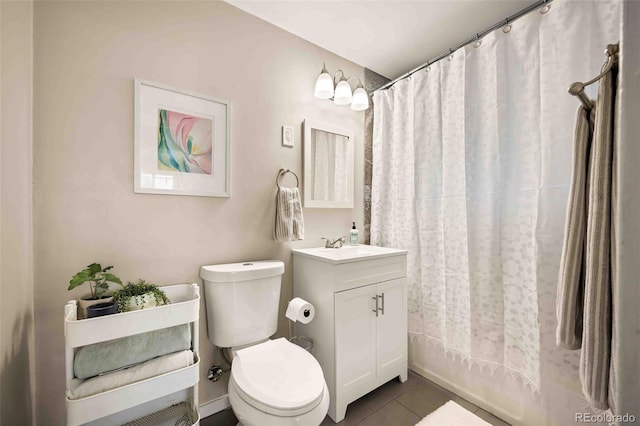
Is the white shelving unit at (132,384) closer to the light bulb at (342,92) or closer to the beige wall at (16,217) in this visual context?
the beige wall at (16,217)

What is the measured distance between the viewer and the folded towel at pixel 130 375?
0.93 m

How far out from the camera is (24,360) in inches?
41.5

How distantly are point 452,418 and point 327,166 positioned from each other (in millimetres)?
1699

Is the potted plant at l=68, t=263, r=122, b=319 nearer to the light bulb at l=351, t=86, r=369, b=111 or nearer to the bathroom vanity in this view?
the bathroom vanity

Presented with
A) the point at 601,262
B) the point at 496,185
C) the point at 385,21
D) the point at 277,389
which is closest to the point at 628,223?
the point at 601,262

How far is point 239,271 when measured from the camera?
1376 millimetres

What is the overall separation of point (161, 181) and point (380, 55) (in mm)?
1786

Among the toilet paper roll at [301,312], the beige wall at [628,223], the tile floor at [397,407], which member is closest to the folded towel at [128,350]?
the toilet paper roll at [301,312]

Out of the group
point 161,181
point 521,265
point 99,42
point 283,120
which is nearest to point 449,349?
point 521,265

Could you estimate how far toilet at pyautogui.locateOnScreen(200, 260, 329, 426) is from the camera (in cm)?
A: 100

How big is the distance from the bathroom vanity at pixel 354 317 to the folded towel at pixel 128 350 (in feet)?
2.34

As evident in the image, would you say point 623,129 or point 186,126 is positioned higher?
point 186,126

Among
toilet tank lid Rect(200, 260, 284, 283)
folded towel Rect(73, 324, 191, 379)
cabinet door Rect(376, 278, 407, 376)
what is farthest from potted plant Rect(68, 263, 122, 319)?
cabinet door Rect(376, 278, 407, 376)

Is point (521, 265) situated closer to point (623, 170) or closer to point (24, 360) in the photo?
point (623, 170)
